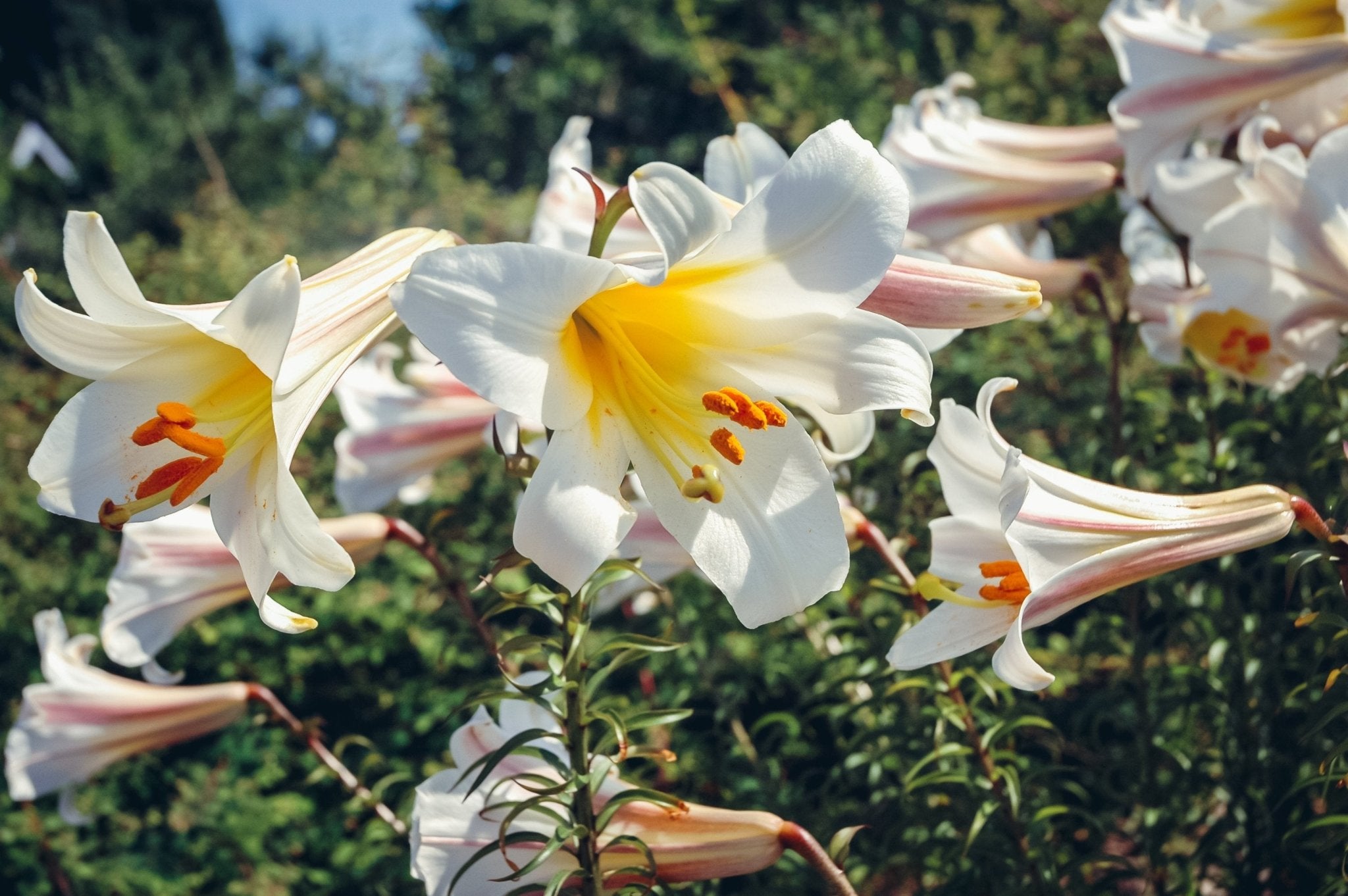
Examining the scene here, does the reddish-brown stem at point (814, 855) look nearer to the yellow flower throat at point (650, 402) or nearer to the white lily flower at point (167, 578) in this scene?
the yellow flower throat at point (650, 402)

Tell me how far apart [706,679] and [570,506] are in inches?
41.6

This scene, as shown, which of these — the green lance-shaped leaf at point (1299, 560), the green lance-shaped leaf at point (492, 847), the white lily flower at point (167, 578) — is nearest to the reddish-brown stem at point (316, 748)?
the white lily flower at point (167, 578)

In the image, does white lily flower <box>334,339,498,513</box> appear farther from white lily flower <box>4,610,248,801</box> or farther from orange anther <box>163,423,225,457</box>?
Result: orange anther <box>163,423,225,457</box>

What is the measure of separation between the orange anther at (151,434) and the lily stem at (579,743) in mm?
374

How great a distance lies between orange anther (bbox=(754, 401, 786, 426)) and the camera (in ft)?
3.04

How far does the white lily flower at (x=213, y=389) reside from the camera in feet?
2.79

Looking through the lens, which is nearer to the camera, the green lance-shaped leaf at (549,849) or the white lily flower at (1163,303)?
the green lance-shaped leaf at (549,849)

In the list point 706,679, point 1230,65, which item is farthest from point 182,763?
point 1230,65

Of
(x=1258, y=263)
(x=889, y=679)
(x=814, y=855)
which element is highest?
(x=1258, y=263)

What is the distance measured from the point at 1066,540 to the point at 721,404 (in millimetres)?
326

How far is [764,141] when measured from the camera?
4.58 feet

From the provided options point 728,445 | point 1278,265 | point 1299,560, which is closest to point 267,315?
point 728,445

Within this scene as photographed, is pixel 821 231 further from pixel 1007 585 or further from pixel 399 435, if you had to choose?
pixel 399 435

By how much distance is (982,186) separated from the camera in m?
1.72
